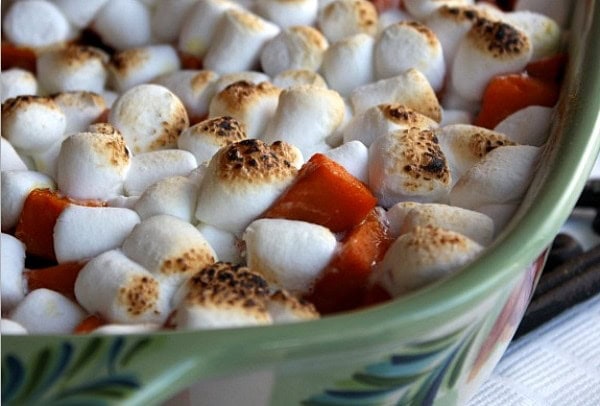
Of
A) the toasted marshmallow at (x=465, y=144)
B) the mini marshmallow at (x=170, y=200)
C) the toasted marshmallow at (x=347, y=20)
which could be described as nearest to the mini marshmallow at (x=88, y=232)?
the mini marshmallow at (x=170, y=200)

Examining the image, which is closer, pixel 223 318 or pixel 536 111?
pixel 223 318

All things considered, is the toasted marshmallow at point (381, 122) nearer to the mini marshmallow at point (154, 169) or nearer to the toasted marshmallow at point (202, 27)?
the mini marshmallow at point (154, 169)

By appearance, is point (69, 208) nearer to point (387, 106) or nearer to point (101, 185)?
point (101, 185)

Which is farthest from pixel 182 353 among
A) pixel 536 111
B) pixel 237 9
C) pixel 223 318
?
pixel 237 9

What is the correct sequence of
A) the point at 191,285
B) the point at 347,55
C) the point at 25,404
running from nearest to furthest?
the point at 25,404 → the point at 191,285 → the point at 347,55

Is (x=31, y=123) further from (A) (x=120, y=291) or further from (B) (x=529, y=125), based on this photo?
(B) (x=529, y=125)
